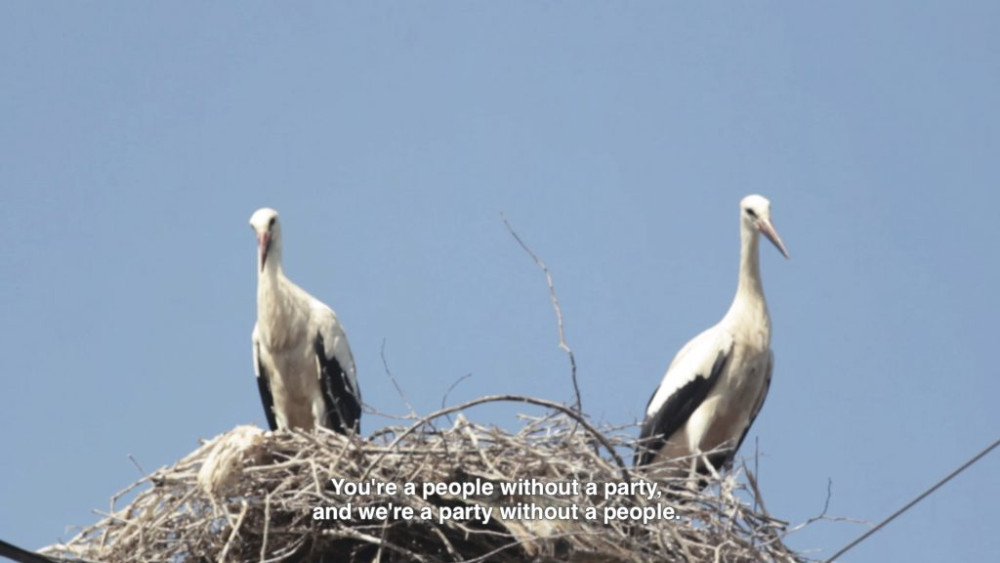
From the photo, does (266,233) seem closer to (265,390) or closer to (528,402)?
(265,390)

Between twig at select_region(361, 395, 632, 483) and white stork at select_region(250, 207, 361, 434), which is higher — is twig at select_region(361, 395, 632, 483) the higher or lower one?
the lower one

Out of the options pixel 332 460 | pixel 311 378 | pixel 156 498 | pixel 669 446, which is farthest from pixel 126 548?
pixel 669 446

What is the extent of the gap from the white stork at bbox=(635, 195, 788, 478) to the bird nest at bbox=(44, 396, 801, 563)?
174cm

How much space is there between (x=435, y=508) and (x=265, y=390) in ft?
9.09

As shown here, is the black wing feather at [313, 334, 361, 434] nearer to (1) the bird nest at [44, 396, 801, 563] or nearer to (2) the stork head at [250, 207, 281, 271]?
(2) the stork head at [250, 207, 281, 271]

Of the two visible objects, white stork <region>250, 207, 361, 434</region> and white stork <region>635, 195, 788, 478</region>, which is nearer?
white stork <region>635, 195, 788, 478</region>

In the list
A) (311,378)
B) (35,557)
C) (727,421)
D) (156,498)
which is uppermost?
(311,378)

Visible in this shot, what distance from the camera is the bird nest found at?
7.15 meters

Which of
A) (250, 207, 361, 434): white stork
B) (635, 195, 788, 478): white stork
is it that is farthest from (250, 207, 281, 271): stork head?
(635, 195, 788, 478): white stork

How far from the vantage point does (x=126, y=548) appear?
24.4 feet

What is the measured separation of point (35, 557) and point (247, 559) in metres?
0.90

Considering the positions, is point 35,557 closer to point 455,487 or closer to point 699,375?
point 455,487

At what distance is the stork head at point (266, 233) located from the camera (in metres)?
9.53


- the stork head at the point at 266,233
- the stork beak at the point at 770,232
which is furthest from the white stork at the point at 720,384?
the stork head at the point at 266,233
